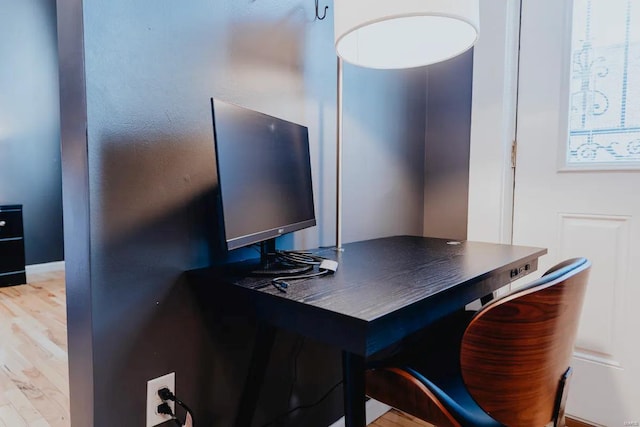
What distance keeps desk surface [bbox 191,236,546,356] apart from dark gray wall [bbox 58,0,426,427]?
149 mm

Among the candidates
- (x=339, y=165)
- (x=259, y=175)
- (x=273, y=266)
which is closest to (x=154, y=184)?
(x=259, y=175)

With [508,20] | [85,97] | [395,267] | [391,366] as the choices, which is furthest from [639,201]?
[85,97]

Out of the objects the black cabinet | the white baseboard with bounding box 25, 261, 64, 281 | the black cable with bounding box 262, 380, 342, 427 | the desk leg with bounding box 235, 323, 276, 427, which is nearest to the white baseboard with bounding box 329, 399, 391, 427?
the black cable with bounding box 262, 380, 342, 427

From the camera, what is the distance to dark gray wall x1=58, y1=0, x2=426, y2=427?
0.88 m

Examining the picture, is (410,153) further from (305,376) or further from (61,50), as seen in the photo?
(61,50)

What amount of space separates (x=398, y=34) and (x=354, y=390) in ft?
3.51

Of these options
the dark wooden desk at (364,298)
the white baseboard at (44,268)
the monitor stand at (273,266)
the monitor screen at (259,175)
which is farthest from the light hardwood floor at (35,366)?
the monitor screen at (259,175)

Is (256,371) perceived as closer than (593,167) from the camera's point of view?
Yes

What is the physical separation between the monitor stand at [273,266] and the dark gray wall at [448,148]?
1.15 m

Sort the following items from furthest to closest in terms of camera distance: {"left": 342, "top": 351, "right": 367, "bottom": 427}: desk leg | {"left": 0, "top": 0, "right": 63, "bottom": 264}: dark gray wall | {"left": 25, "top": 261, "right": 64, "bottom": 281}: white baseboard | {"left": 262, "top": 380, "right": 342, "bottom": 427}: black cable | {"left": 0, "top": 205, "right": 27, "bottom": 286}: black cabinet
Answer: {"left": 25, "top": 261, "right": 64, "bottom": 281}: white baseboard → {"left": 0, "top": 0, "right": 63, "bottom": 264}: dark gray wall → {"left": 0, "top": 205, "right": 27, "bottom": 286}: black cabinet → {"left": 262, "top": 380, "right": 342, "bottom": 427}: black cable → {"left": 342, "top": 351, "right": 367, "bottom": 427}: desk leg

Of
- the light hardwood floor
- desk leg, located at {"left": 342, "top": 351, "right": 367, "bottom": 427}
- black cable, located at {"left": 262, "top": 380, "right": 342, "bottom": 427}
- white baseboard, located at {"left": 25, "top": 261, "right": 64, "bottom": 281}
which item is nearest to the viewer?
desk leg, located at {"left": 342, "top": 351, "right": 367, "bottom": 427}

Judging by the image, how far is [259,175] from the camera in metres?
1.00

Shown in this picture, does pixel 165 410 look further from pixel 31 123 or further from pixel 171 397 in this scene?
pixel 31 123

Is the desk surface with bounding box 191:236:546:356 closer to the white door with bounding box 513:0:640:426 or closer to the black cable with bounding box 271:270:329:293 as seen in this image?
the black cable with bounding box 271:270:329:293
